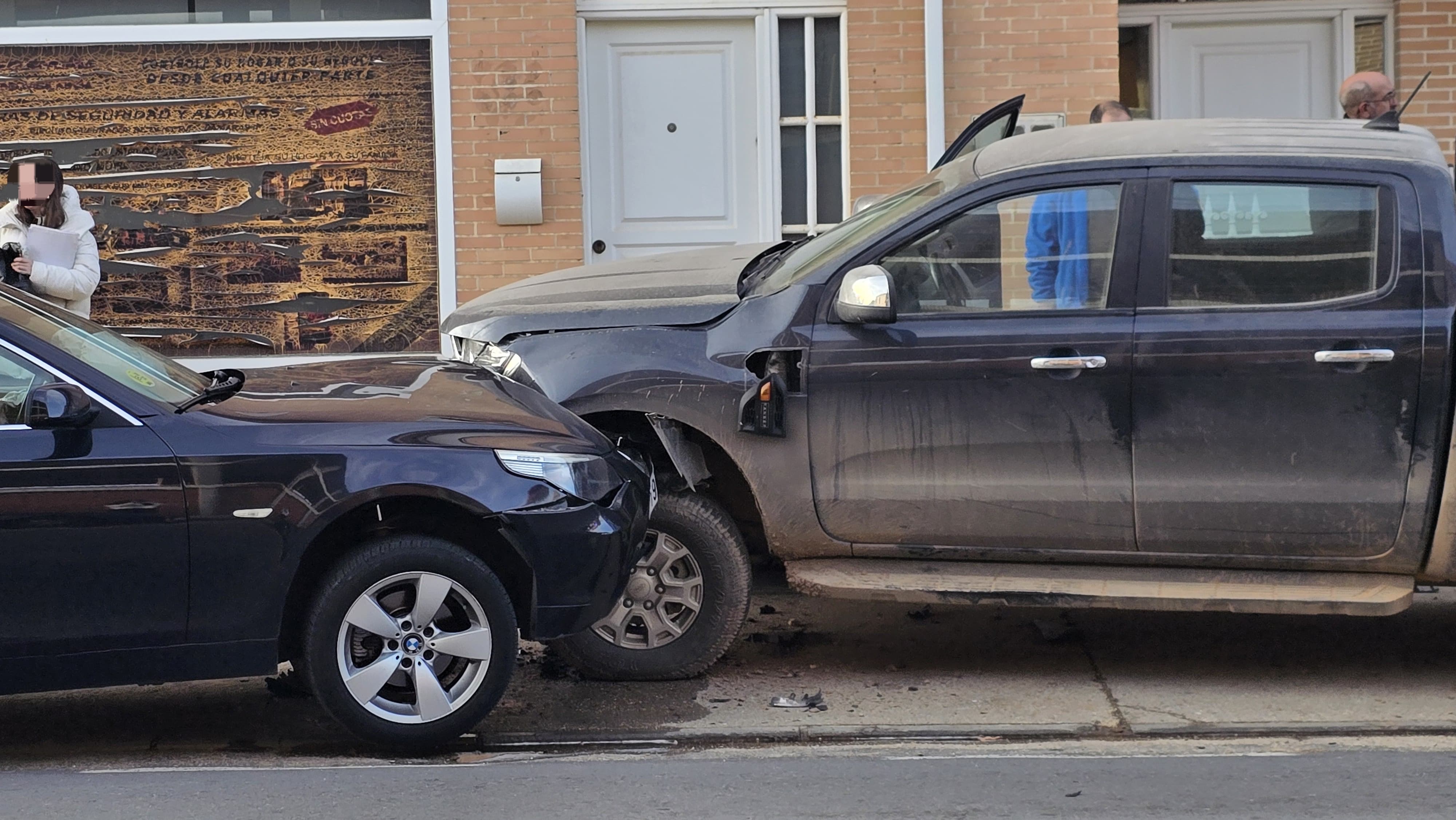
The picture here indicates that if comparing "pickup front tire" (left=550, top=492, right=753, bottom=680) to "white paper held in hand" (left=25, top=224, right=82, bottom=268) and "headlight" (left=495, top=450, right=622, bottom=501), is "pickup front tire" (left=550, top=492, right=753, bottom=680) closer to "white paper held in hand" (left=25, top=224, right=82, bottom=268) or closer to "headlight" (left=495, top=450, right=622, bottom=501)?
"headlight" (left=495, top=450, right=622, bottom=501)

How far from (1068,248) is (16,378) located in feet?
11.5

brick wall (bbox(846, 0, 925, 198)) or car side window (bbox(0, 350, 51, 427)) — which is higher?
brick wall (bbox(846, 0, 925, 198))

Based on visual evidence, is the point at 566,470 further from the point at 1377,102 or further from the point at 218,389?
the point at 1377,102

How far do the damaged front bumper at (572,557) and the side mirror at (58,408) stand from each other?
127 cm

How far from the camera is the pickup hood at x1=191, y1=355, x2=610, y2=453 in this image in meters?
5.21

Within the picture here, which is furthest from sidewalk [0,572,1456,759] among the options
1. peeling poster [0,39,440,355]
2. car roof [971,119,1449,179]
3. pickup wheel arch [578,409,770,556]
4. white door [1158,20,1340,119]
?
white door [1158,20,1340,119]

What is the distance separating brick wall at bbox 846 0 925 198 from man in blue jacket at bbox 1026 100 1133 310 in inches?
159

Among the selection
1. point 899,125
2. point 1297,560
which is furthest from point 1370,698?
point 899,125

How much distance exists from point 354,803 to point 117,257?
614cm

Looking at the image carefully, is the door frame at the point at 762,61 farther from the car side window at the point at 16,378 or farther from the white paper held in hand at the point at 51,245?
the car side window at the point at 16,378

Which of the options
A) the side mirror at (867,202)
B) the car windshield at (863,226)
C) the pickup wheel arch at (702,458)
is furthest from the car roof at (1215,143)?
the pickup wheel arch at (702,458)

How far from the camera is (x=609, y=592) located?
212 inches

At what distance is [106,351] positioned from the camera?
18.2 feet

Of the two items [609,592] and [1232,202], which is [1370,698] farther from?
[609,592]
